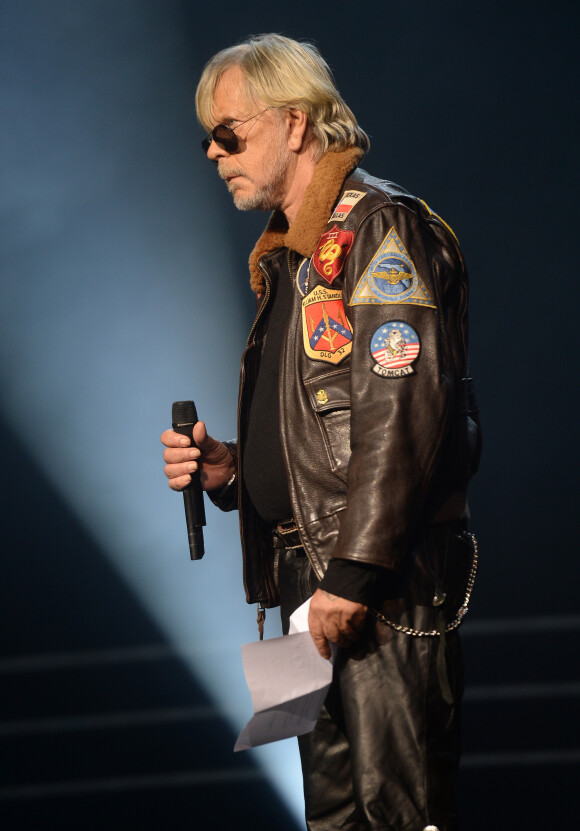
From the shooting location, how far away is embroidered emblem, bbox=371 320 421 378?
136 cm

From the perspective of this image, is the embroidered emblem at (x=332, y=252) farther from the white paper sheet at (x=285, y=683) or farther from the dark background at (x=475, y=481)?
the dark background at (x=475, y=481)

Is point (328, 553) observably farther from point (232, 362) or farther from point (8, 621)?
point (8, 621)

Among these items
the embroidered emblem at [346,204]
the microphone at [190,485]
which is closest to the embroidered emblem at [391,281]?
the embroidered emblem at [346,204]

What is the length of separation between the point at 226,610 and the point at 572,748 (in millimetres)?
1232

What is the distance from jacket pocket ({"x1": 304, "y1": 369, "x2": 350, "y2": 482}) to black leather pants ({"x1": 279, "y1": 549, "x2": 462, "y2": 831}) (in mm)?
286

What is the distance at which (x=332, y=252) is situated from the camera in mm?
1520

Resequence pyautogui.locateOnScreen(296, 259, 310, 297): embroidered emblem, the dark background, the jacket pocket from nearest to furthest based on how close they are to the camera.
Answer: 1. the jacket pocket
2. pyautogui.locateOnScreen(296, 259, 310, 297): embroidered emblem
3. the dark background

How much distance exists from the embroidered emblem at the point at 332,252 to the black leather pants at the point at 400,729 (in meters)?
0.62

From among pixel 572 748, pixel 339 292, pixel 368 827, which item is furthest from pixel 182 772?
pixel 339 292

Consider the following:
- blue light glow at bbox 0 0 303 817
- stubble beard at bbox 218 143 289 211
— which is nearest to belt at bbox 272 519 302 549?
stubble beard at bbox 218 143 289 211

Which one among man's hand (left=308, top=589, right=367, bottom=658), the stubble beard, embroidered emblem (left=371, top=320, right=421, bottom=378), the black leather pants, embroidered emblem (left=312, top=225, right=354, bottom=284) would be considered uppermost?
the stubble beard

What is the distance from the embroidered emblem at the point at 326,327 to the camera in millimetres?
1494

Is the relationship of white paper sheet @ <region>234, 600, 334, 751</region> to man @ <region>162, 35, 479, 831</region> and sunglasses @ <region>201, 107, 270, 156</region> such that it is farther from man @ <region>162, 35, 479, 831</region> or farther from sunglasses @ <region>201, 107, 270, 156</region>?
sunglasses @ <region>201, 107, 270, 156</region>

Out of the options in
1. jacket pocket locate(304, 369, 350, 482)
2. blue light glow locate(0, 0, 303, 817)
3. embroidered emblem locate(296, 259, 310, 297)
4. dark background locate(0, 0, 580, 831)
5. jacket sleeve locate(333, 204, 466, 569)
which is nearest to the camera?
jacket sleeve locate(333, 204, 466, 569)
